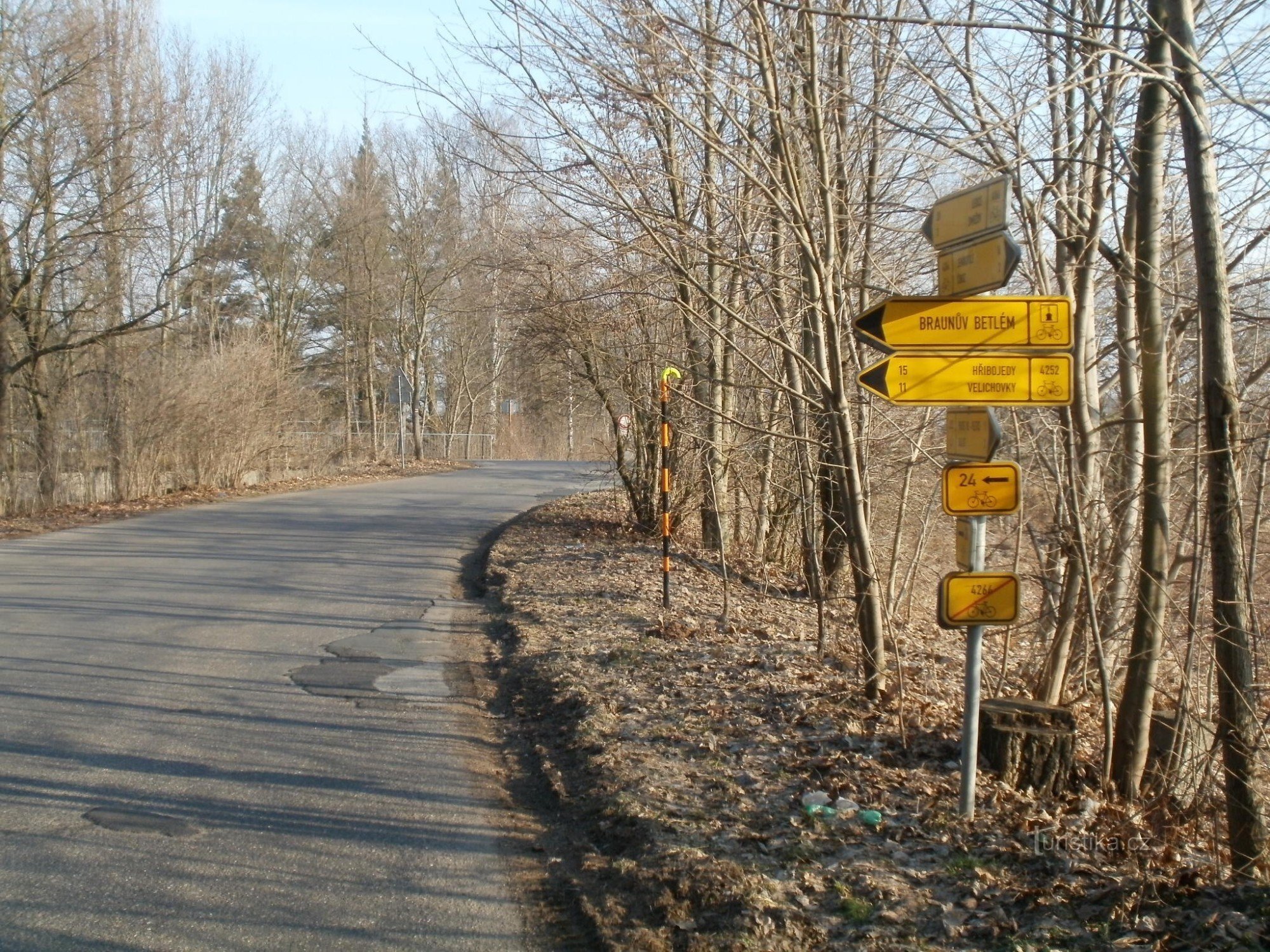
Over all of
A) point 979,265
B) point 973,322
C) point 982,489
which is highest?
point 979,265

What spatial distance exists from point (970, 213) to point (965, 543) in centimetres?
158

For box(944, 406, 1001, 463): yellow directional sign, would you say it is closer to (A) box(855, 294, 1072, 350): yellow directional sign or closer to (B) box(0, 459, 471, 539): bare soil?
(A) box(855, 294, 1072, 350): yellow directional sign

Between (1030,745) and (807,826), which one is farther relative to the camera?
(1030,745)

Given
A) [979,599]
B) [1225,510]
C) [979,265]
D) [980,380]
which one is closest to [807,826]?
[979,599]

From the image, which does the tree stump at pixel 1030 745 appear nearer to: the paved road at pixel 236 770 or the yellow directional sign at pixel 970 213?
the yellow directional sign at pixel 970 213

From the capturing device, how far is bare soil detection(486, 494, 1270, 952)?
159 inches

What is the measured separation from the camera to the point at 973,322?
16.1ft

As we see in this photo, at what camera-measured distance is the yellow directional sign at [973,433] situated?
490cm

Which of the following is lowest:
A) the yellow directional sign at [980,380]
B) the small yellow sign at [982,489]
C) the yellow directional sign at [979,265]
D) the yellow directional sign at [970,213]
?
the small yellow sign at [982,489]

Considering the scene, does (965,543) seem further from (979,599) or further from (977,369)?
(977,369)

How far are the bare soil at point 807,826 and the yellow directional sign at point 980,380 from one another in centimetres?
201

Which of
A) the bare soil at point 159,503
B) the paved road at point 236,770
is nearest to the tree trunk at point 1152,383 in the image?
the paved road at point 236,770

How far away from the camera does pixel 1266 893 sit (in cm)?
388

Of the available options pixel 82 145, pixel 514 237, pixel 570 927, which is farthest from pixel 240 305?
pixel 570 927
